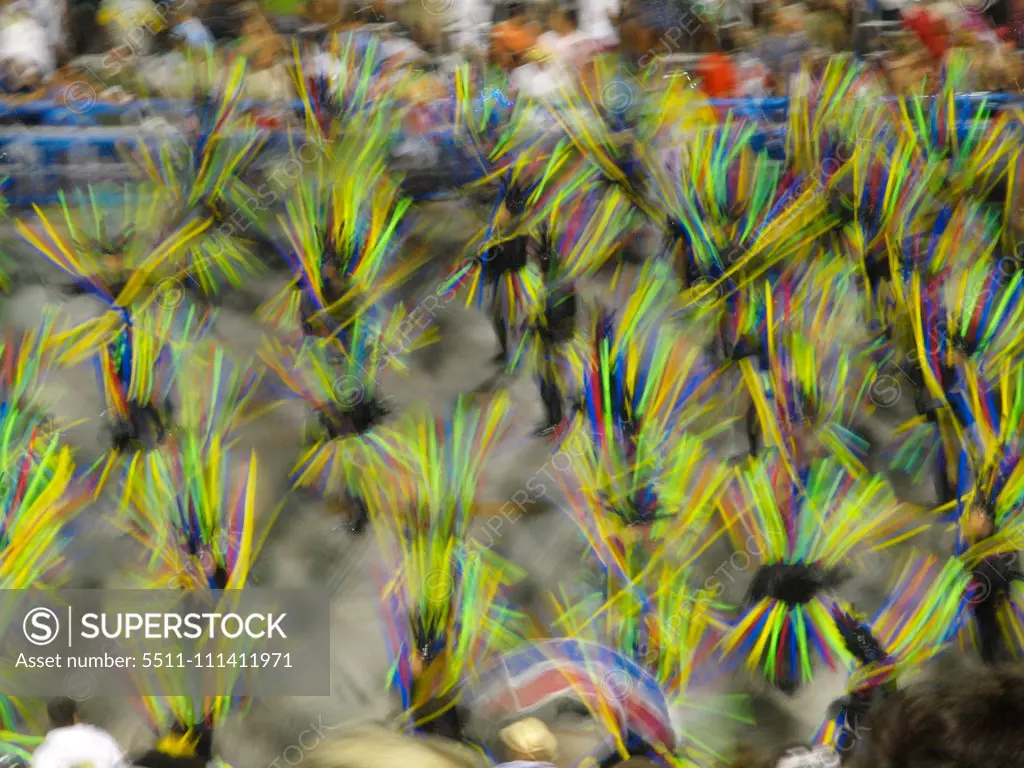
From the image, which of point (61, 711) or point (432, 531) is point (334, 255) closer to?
point (432, 531)

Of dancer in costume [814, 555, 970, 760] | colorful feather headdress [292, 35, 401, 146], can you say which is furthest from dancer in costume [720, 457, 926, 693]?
colorful feather headdress [292, 35, 401, 146]

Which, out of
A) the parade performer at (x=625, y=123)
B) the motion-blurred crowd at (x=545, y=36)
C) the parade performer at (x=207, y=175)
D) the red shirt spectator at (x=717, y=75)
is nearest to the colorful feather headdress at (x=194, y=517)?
the parade performer at (x=207, y=175)

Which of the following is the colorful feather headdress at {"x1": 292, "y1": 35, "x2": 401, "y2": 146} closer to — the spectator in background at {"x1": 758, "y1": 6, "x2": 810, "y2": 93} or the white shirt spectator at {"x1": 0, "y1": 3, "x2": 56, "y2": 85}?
the white shirt spectator at {"x1": 0, "y1": 3, "x2": 56, "y2": 85}

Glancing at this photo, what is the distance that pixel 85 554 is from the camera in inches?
75.9

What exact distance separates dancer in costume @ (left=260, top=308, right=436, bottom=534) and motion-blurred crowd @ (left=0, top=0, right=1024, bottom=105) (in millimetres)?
549

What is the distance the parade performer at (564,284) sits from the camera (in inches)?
81.4

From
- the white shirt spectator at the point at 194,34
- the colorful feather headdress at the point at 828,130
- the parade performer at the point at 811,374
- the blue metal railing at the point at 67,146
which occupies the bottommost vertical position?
the parade performer at the point at 811,374

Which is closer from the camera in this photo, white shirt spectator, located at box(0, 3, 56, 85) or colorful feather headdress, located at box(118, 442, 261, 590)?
colorful feather headdress, located at box(118, 442, 261, 590)

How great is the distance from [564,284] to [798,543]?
0.61 meters

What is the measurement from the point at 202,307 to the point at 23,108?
0.49 meters

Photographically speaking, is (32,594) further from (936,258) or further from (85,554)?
(936,258)

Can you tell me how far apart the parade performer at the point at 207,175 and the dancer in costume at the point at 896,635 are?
4.10 ft

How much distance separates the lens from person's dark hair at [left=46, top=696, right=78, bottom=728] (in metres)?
1.77

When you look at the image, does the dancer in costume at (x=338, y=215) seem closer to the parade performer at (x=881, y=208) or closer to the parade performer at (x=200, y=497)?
the parade performer at (x=200, y=497)
